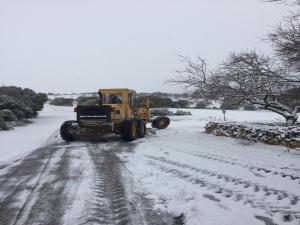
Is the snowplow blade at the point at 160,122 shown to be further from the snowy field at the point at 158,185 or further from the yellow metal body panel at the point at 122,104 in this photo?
the snowy field at the point at 158,185

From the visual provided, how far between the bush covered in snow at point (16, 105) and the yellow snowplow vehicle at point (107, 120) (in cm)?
757

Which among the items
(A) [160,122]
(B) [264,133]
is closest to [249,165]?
(B) [264,133]

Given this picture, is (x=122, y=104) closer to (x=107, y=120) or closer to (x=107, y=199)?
(x=107, y=120)

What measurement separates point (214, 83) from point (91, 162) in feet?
26.4

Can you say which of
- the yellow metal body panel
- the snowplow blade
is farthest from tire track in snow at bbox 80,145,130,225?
the snowplow blade

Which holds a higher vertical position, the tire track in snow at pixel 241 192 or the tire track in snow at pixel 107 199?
the tire track in snow at pixel 241 192

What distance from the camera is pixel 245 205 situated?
6109mm

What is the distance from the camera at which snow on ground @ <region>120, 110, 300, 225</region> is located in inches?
228

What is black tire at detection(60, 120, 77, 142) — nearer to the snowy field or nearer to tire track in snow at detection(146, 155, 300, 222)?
the snowy field

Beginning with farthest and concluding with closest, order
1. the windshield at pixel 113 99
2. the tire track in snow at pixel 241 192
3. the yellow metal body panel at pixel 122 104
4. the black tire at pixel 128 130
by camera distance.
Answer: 1. the windshield at pixel 113 99
2. the yellow metal body panel at pixel 122 104
3. the black tire at pixel 128 130
4. the tire track in snow at pixel 241 192

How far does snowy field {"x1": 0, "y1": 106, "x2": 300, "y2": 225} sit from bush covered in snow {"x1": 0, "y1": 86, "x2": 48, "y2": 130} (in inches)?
537

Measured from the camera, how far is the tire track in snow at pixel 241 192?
19.2 ft

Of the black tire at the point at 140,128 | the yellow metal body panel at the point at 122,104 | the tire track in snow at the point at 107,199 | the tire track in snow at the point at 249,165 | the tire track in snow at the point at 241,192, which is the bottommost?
the tire track in snow at the point at 107,199

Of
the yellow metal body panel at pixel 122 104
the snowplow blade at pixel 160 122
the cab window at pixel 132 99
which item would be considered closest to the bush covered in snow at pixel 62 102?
the snowplow blade at pixel 160 122
